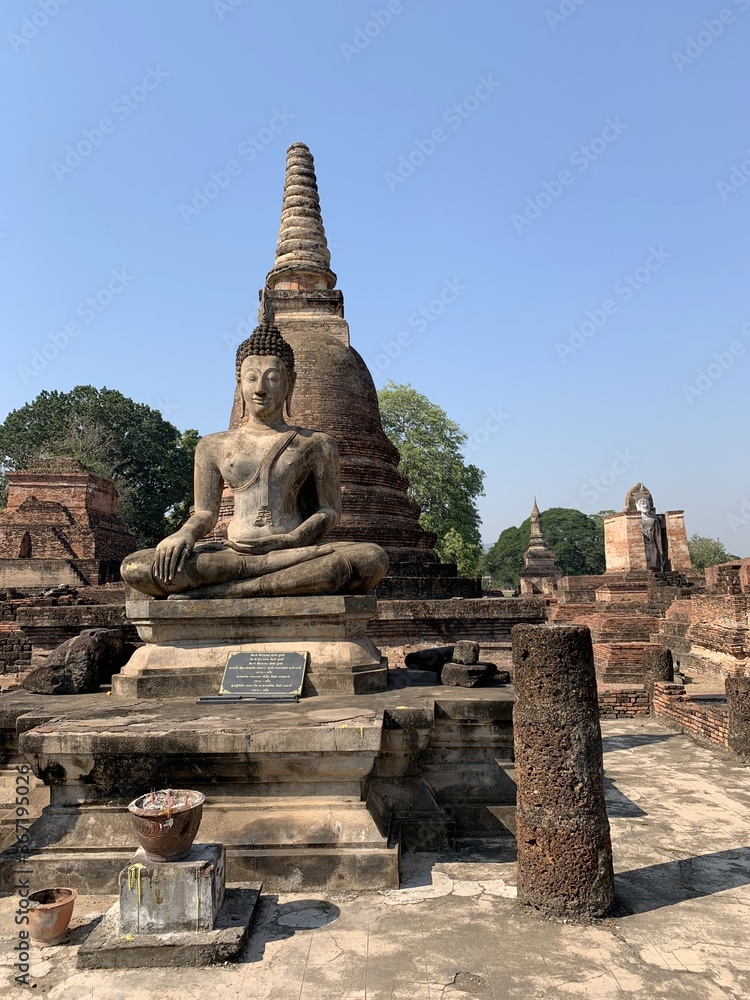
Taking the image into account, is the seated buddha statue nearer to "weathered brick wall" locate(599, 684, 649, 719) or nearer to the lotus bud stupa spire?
"weathered brick wall" locate(599, 684, 649, 719)

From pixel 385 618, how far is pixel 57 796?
268 inches

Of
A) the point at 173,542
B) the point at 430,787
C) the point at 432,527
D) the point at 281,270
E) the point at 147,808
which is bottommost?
the point at 430,787

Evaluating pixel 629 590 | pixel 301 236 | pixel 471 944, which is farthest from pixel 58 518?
pixel 471 944

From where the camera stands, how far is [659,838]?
5.37 meters

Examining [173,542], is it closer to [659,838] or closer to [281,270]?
[659,838]

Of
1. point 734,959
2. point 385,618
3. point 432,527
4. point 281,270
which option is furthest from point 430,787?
point 432,527

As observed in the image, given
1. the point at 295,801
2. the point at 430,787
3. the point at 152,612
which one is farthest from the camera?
the point at 152,612

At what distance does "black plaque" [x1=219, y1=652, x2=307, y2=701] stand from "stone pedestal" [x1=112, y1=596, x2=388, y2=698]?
0.30 feet

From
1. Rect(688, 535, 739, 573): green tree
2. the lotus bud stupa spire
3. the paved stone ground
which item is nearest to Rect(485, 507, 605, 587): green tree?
Rect(688, 535, 739, 573): green tree

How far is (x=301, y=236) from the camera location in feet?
62.7

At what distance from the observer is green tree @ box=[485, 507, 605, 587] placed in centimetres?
8294

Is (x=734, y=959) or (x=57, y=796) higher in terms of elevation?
(x=57, y=796)

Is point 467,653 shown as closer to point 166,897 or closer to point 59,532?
point 166,897

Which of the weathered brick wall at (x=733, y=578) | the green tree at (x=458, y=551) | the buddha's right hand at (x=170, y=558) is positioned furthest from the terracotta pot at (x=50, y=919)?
the green tree at (x=458, y=551)
